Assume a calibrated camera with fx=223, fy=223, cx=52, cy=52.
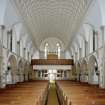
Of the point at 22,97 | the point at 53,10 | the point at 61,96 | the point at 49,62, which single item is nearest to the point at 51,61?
the point at 49,62

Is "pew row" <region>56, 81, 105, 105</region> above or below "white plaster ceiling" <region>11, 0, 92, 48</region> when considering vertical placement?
below

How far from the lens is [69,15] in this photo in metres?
21.7

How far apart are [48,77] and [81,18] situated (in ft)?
61.7

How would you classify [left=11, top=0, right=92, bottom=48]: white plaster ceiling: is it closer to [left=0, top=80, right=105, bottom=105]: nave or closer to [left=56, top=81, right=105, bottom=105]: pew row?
[left=0, top=80, right=105, bottom=105]: nave

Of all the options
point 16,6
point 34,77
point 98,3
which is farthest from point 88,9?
point 34,77

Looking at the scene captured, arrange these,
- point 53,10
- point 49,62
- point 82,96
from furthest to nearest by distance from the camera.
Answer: point 49,62 → point 53,10 → point 82,96

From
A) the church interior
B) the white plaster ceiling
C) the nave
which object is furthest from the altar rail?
the nave

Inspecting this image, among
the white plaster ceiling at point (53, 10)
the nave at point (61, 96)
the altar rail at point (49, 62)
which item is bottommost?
the nave at point (61, 96)

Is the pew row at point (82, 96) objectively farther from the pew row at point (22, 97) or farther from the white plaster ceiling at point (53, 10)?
the white plaster ceiling at point (53, 10)

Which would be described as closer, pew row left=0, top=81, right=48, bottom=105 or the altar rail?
pew row left=0, top=81, right=48, bottom=105

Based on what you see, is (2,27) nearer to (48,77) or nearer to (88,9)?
(88,9)

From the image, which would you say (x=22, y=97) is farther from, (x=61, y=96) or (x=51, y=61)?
(x=51, y=61)

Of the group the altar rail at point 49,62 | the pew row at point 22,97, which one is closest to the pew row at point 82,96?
the pew row at point 22,97

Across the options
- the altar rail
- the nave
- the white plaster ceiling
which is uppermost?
the white plaster ceiling
